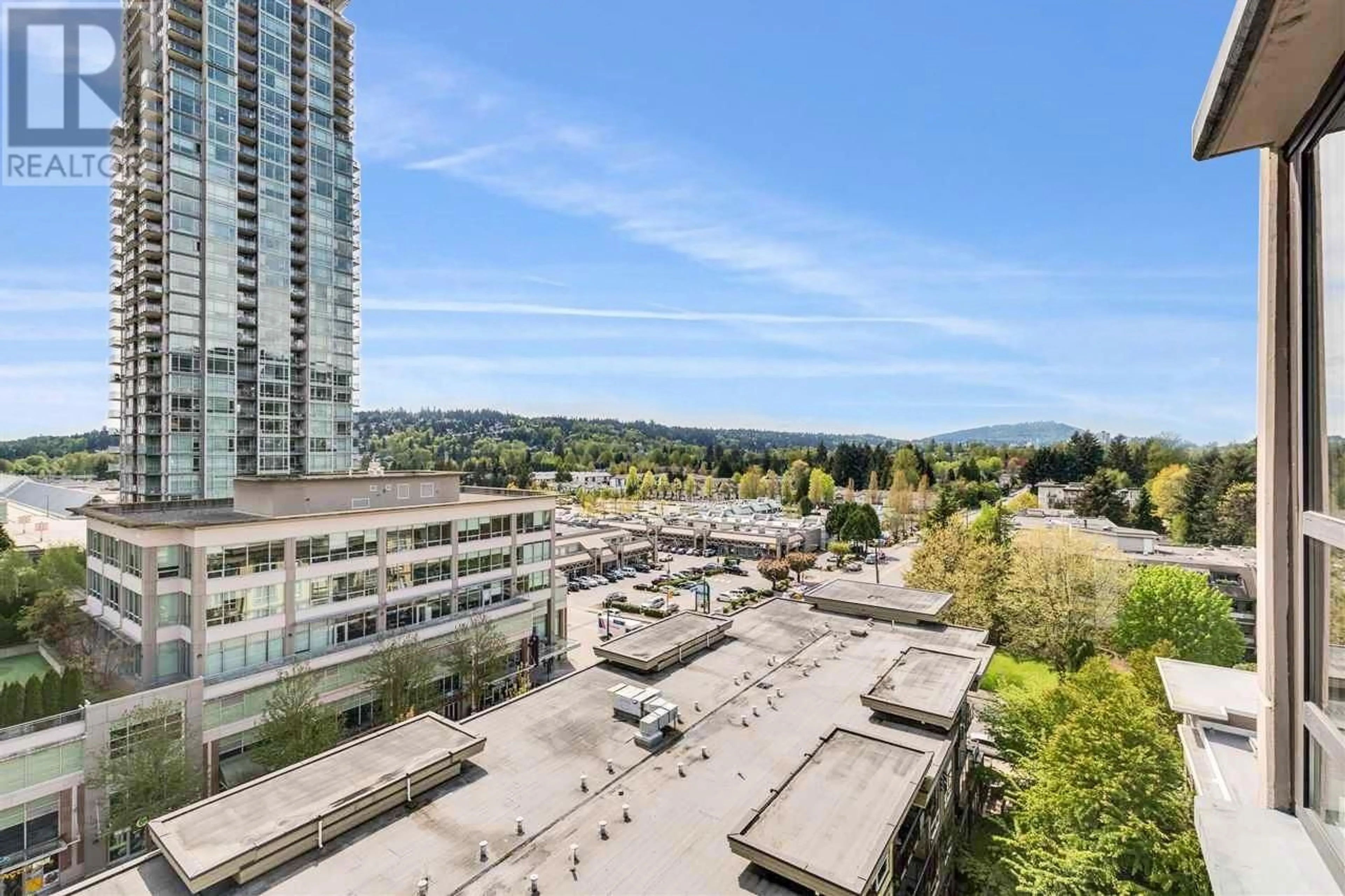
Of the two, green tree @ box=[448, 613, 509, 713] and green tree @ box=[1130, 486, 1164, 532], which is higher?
green tree @ box=[1130, 486, 1164, 532]

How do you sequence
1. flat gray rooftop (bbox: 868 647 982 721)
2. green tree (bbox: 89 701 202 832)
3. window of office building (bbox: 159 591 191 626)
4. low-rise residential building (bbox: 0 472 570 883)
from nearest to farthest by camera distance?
flat gray rooftop (bbox: 868 647 982 721) → green tree (bbox: 89 701 202 832) → low-rise residential building (bbox: 0 472 570 883) → window of office building (bbox: 159 591 191 626)

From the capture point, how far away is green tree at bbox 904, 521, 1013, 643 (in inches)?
1702

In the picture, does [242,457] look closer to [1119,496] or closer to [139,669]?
[139,669]

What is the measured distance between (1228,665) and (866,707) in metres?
24.6

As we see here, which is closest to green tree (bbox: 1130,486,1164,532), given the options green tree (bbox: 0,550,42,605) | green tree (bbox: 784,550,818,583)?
green tree (bbox: 784,550,818,583)

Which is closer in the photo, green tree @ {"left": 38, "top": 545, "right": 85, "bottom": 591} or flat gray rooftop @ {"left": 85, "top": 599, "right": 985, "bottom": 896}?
flat gray rooftop @ {"left": 85, "top": 599, "right": 985, "bottom": 896}

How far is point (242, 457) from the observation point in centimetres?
5750

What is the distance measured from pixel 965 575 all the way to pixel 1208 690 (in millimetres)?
22938

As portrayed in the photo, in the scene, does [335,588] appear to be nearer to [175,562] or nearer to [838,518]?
[175,562]

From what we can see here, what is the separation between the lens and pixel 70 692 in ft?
81.4

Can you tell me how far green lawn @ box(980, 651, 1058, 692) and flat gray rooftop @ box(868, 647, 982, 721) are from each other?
897 cm

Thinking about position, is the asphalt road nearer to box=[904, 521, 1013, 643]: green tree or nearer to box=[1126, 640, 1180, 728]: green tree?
box=[904, 521, 1013, 643]: green tree

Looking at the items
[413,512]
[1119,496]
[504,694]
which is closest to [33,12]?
[413,512]

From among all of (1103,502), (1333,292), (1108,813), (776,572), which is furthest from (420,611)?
(1103,502)
